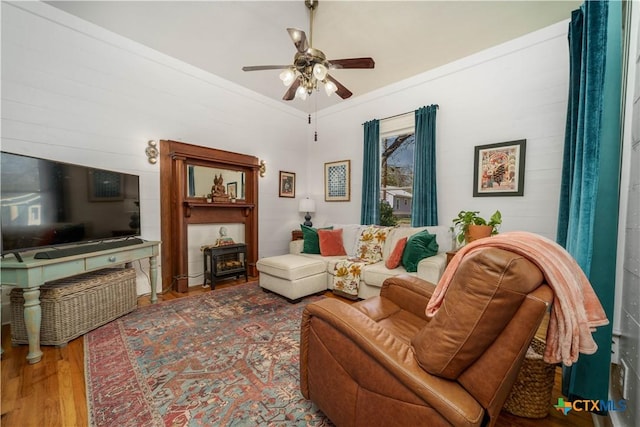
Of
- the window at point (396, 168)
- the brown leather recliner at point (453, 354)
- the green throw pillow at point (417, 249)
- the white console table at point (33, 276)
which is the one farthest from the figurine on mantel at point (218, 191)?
the brown leather recliner at point (453, 354)

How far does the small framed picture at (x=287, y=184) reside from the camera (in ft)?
14.9

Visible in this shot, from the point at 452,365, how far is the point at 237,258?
11.1 ft

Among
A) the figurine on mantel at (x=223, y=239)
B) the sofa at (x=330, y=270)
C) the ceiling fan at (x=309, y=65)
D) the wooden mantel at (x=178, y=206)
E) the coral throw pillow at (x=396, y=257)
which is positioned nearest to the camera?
the ceiling fan at (x=309, y=65)

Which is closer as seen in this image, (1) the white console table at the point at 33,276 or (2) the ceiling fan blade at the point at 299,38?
(1) the white console table at the point at 33,276

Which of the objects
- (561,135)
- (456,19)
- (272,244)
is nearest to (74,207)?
(272,244)

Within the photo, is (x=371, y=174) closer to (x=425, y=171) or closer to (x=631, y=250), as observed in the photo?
(x=425, y=171)

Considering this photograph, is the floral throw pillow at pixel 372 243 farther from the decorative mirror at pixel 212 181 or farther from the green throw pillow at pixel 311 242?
the decorative mirror at pixel 212 181

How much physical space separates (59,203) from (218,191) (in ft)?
5.79

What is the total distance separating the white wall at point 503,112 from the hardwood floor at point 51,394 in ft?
5.60

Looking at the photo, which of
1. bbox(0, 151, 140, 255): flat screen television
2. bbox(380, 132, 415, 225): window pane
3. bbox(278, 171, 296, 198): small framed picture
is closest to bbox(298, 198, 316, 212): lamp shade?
bbox(278, 171, 296, 198): small framed picture

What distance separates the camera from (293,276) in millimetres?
2820

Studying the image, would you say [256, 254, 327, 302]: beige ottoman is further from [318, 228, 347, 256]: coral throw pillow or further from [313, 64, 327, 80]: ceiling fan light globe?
[313, 64, 327, 80]: ceiling fan light globe

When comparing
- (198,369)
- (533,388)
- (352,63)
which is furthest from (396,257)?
(198,369)

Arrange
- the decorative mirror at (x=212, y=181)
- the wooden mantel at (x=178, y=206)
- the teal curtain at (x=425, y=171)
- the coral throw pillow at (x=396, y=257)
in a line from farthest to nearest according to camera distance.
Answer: the decorative mirror at (x=212, y=181) → the teal curtain at (x=425, y=171) → the wooden mantel at (x=178, y=206) → the coral throw pillow at (x=396, y=257)
